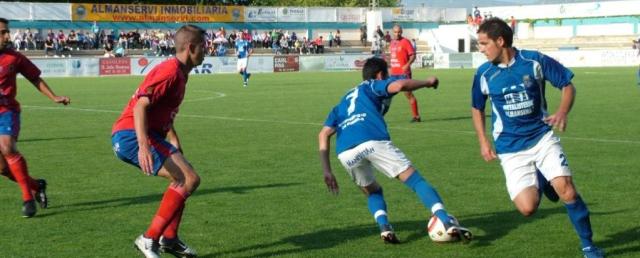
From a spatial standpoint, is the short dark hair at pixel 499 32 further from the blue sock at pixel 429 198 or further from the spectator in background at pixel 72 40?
the spectator in background at pixel 72 40

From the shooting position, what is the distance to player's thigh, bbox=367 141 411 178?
7.52 m

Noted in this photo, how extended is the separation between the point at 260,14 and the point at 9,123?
60336 mm

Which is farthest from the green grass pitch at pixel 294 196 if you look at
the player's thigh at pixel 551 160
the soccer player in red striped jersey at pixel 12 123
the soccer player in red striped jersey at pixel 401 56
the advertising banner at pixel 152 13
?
the advertising banner at pixel 152 13

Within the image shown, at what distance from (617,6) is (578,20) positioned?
→ 3.45 metres

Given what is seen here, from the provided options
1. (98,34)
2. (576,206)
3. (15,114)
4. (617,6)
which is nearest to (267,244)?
(576,206)

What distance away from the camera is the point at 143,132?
21.7 ft

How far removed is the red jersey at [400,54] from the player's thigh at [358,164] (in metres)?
12.8

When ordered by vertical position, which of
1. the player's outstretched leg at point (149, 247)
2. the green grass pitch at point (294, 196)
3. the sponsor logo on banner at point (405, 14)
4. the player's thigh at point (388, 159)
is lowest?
the green grass pitch at point (294, 196)

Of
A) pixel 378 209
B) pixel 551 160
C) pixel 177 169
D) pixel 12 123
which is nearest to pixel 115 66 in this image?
pixel 12 123

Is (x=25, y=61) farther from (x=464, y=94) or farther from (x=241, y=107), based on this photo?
(x=464, y=94)

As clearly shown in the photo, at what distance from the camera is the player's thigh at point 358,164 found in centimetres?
757

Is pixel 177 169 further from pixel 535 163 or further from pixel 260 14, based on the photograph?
pixel 260 14

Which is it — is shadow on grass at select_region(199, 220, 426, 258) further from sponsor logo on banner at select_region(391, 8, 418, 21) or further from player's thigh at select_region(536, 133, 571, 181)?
sponsor logo on banner at select_region(391, 8, 418, 21)

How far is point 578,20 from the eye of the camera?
272ft
